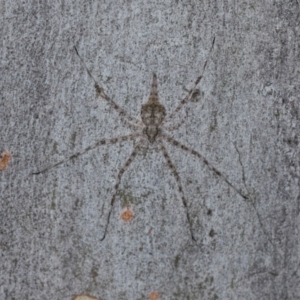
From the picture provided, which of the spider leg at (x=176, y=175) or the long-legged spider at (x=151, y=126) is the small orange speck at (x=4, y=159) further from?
the spider leg at (x=176, y=175)

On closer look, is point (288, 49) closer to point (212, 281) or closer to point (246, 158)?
point (246, 158)

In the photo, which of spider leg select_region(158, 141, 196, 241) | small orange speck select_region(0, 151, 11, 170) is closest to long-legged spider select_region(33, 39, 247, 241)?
spider leg select_region(158, 141, 196, 241)

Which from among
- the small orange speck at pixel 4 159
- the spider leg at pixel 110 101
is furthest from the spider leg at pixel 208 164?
the small orange speck at pixel 4 159

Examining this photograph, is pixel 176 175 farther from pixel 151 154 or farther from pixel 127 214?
pixel 127 214

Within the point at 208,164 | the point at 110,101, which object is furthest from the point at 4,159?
the point at 208,164

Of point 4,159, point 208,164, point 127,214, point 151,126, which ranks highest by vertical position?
point 151,126

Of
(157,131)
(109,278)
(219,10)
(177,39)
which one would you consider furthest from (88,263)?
(219,10)

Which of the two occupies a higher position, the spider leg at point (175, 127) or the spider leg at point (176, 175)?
the spider leg at point (175, 127)

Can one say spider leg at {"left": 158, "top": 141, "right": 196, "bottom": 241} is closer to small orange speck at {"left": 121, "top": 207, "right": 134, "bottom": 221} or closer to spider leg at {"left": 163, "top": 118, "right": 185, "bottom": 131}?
spider leg at {"left": 163, "top": 118, "right": 185, "bottom": 131}
